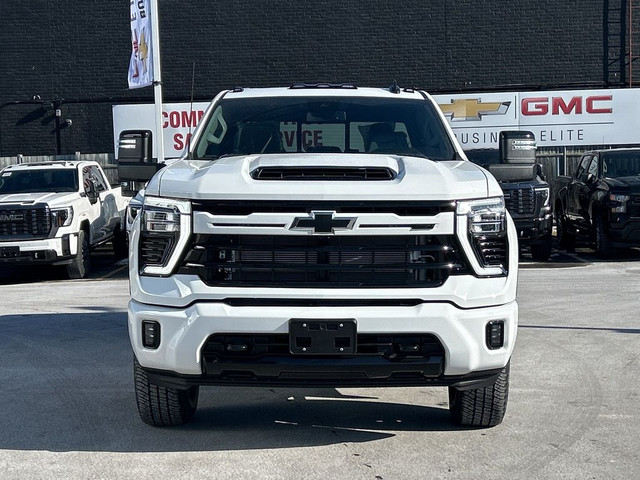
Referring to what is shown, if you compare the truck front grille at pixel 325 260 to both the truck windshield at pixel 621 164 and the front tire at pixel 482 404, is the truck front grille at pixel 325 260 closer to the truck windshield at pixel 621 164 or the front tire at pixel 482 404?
the front tire at pixel 482 404

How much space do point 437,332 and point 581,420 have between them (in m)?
1.63

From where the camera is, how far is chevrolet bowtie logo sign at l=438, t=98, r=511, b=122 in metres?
24.9

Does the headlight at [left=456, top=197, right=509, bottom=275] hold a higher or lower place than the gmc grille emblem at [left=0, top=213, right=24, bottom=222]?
higher

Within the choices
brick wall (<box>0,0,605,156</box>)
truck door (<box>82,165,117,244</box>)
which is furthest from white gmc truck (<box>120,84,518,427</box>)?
brick wall (<box>0,0,605,156</box>)

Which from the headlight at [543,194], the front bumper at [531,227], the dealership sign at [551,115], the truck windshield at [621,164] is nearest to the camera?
the front bumper at [531,227]

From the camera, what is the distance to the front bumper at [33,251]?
14.9 m

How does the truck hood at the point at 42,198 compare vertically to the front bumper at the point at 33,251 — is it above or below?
above

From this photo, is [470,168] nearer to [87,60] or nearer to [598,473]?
[598,473]

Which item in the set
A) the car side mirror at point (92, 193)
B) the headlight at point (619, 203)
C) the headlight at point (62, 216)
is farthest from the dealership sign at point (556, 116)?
the headlight at point (62, 216)

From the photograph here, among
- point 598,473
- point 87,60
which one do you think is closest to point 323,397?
point 598,473

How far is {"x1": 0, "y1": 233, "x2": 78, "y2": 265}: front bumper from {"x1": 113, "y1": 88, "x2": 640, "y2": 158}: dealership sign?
391 inches

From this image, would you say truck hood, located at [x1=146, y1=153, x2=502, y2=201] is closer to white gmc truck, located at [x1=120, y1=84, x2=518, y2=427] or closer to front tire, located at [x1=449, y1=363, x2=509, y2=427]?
white gmc truck, located at [x1=120, y1=84, x2=518, y2=427]

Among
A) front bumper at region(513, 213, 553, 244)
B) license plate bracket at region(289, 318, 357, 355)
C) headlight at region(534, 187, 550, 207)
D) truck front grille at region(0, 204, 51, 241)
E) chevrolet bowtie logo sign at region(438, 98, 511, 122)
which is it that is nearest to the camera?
license plate bracket at region(289, 318, 357, 355)

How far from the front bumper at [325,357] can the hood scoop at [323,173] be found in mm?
754
